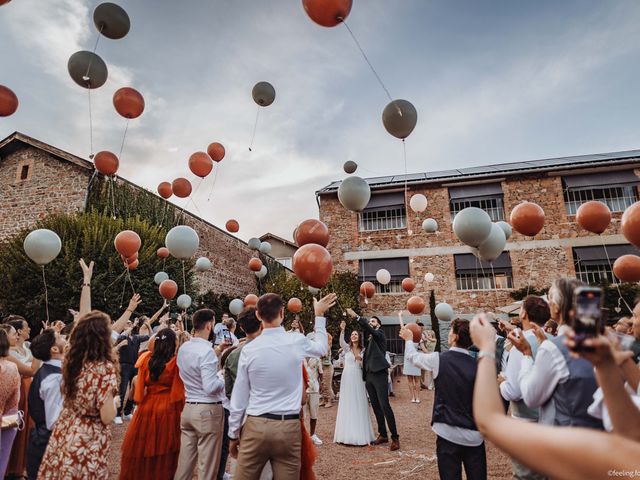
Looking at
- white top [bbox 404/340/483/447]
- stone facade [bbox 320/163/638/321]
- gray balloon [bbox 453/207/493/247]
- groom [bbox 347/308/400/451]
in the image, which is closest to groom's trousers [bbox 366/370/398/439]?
groom [bbox 347/308/400/451]

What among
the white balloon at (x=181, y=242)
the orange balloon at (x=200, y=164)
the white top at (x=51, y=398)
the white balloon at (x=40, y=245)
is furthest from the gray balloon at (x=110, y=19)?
the white top at (x=51, y=398)

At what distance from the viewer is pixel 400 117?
17.6ft

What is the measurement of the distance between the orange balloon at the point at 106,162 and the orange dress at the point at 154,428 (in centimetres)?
477

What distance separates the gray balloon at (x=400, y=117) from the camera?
5.37 metres

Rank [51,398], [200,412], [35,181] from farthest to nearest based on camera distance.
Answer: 1. [35,181]
2. [200,412]
3. [51,398]

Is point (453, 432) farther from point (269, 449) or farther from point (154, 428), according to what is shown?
point (154, 428)

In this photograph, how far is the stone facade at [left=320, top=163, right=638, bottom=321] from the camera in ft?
51.8

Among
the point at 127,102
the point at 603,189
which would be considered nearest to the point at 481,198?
the point at 603,189

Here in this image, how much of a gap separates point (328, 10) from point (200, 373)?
412cm

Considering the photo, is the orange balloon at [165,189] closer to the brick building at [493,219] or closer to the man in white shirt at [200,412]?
the man in white shirt at [200,412]

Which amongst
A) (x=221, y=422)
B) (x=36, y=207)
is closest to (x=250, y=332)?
(x=221, y=422)

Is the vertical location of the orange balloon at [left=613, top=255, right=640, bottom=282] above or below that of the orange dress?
above

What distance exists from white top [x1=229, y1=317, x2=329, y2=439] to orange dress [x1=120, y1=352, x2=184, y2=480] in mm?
1040

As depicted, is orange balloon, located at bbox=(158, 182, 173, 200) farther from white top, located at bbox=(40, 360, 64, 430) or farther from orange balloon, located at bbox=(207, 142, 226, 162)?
white top, located at bbox=(40, 360, 64, 430)
